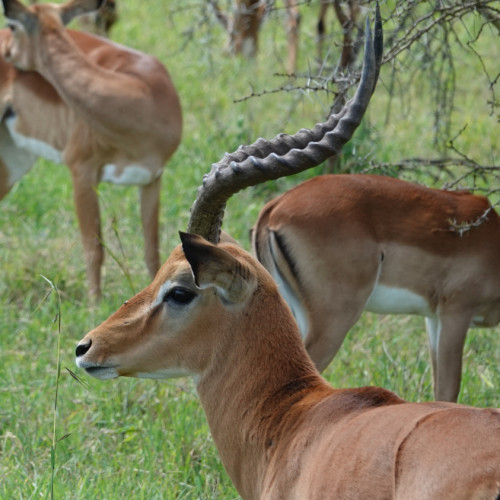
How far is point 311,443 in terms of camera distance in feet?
8.52

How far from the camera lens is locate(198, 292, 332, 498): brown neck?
2807 mm

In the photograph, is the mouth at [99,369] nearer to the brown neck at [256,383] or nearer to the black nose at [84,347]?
the black nose at [84,347]

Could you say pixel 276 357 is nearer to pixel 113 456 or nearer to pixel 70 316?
pixel 113 456

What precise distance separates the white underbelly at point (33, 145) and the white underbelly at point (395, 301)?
245 centimetres

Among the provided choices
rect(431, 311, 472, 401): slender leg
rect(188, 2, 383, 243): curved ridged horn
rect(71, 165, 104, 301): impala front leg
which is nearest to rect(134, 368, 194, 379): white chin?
rect(188, 2, 383, 243): curved ridged horn

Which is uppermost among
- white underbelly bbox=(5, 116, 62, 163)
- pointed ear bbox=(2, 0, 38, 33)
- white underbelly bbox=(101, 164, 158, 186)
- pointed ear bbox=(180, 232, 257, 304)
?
pointed ear bbox=(2, 0, 38, 33)

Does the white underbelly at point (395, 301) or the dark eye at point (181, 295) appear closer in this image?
the dark eye at point (181, 295)

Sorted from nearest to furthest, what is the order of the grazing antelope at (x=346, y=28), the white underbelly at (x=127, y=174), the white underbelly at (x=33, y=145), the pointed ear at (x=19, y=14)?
the grazing antelope at (x=346, y=28) < the pointed ear at (x=19, y=14) < the white underbelly at (x=127, y=174) < the white underbelly at (x=33, y=145)

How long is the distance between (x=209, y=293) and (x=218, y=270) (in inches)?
5.5

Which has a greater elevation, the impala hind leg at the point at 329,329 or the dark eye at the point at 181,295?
the dark eye at the point at 181,295

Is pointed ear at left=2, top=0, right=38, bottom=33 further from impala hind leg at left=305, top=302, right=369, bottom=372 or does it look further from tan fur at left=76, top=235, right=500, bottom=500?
tan fur at left=76, top=235, right=500, bottom=500

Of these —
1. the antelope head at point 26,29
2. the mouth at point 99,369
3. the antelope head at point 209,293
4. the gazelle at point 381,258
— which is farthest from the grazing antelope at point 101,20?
the mouth at point 99,369

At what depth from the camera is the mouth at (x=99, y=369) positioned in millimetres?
2883

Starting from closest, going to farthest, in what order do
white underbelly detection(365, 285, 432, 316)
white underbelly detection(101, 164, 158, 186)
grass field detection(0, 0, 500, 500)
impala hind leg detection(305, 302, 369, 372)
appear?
grass field detection(0, 0, 500, 500) < impala hind leg detection(305, 302, 369, 372) < white underbelly detection(365, 285, 432, 316) < white underbelly detection(101, 164, 158, 186)
